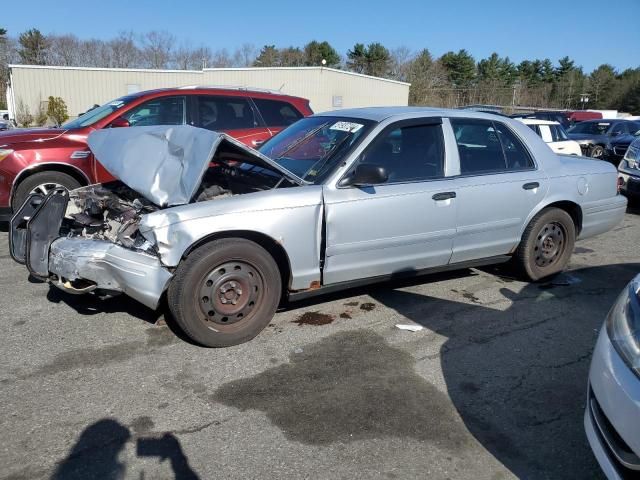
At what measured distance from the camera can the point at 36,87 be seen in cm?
2806

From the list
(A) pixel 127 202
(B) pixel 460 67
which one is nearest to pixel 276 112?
(A) pixel 127 202

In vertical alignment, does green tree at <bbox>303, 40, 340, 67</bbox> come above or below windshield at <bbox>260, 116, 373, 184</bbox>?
above

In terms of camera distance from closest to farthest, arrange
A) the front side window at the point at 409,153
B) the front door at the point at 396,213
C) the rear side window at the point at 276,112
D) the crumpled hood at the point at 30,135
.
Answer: the front door at the point at 396,213 < the front side window at the point at 409,153 < the crumpled hood at the point at 30,135 < the rear side window at the point at 276,112

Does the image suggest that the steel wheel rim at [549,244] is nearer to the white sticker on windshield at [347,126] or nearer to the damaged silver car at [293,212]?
the damaged silver car at [293,212]

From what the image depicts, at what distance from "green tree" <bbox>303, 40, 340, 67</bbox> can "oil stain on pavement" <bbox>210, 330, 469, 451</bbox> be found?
6114 centimetres

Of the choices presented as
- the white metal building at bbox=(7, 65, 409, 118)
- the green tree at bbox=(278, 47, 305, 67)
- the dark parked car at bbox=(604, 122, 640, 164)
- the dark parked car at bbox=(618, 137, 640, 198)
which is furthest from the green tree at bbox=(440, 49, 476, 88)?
the dark parked car at bbox=(618, 137, 640, 198)

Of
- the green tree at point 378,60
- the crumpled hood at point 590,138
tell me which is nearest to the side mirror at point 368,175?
the crumpled hood at point 590,138

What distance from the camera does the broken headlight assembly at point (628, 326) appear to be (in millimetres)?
2215

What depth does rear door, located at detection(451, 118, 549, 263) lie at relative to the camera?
15.1ft

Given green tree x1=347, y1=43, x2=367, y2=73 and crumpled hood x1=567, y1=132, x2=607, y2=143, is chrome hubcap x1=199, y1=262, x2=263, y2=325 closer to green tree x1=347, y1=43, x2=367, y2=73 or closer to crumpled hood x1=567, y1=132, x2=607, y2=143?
crumpled hood x1=567, y1=132, x2=607, y2=143

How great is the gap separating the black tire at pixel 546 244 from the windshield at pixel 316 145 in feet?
6.50

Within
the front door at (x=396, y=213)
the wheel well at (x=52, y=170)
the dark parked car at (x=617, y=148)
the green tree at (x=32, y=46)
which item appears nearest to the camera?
the front door at (x=396, y=213)

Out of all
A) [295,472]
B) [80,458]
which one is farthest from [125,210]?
[295,472]

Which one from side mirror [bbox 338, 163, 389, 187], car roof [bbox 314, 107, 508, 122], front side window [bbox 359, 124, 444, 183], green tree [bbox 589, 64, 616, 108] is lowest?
side mirror [bbox 338, 163, 389, 187]
